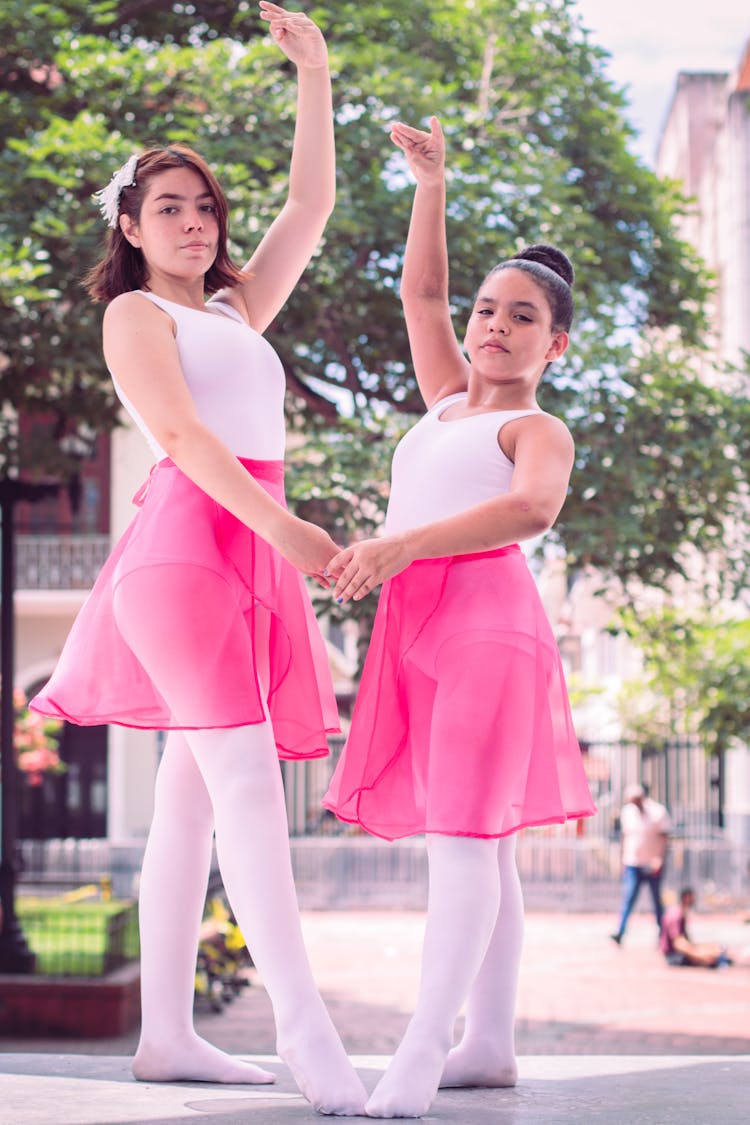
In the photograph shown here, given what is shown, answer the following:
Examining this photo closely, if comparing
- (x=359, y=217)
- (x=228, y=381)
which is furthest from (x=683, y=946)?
(x=228, y=381)

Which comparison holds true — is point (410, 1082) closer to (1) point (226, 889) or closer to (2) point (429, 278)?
(1) point (226, 889)

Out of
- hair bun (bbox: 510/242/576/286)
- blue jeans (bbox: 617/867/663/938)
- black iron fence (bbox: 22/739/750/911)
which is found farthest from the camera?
black iron fence (bbox: 22/739/750/911)

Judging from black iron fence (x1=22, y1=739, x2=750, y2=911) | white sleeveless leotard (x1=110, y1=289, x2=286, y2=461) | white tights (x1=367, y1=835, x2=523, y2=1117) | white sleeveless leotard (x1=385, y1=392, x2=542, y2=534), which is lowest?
black iron fence (x1=22, y1=739, x2=750, y2=911)

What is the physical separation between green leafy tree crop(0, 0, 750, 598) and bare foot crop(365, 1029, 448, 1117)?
18.3ft

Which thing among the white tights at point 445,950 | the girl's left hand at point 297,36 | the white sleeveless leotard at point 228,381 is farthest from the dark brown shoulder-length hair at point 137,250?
the white tights at point 445,950

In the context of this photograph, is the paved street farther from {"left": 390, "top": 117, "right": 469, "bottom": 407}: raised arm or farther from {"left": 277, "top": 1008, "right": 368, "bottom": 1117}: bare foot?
{"left": 277, "top": 1008, "right": 368, "bottom": 1117}: bare foot

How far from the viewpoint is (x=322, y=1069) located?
2.31m

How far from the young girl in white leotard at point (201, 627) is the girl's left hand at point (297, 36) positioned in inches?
14.7

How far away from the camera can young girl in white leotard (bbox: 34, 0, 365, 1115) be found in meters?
2.39

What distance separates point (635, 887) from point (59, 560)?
10.8 m

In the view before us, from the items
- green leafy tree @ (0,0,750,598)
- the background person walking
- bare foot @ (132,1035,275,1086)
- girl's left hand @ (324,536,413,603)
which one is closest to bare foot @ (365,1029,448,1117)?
bare foot @ (132,1035,275,1086)

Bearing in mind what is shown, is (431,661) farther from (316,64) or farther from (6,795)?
(6,795)

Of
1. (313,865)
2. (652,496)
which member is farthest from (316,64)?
(313,865)

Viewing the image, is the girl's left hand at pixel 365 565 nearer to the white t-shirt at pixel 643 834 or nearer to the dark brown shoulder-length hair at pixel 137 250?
the dark brown shoulder-length hair at pixel 137 250
